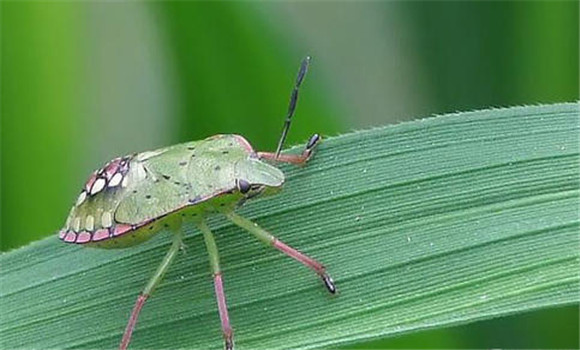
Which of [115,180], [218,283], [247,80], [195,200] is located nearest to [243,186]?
[195,200]

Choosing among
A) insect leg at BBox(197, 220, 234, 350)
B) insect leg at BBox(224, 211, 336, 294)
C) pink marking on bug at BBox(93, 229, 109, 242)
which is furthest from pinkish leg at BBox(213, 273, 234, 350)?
pink marking on bug at BBox(93, 229, 109, 242)

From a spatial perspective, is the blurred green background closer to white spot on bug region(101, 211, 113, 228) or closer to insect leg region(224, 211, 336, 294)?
insect leg region(224, 211, 336, 294)

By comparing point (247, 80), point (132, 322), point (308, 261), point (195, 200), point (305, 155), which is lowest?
point (132, 322)

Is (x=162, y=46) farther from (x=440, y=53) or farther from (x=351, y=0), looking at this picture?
(x=351, y=0)

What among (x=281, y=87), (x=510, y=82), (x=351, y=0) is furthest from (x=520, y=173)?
(x=351, y=0)

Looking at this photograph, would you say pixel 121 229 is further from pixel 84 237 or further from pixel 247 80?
pixel 247 80
